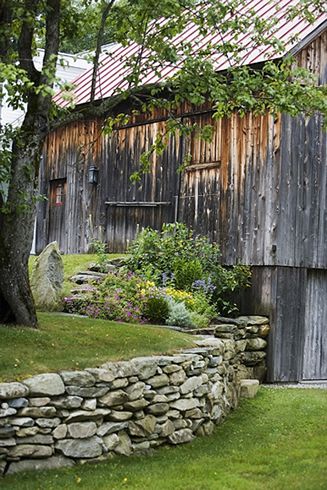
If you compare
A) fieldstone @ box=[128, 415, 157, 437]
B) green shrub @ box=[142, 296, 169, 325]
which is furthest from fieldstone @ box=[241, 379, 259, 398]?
fieldstone @ box=[128, 415, 157, 437]

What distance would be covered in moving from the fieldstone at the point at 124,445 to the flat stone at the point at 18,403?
1.35 metres

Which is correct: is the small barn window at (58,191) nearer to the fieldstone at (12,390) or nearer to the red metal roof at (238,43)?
the red metal roof at (238,43)

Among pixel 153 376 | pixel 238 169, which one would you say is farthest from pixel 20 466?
pixel 238 169

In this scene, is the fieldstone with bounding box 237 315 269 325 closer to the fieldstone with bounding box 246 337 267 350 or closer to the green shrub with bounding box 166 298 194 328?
the fieldstone with bounding box 246 337 267 350

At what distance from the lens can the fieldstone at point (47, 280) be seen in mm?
12961

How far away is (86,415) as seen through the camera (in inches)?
343

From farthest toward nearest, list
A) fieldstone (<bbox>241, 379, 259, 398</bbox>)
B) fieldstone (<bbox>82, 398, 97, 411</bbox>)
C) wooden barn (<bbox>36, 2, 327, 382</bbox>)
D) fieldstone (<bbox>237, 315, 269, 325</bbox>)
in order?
wooden barn (<bbox>36, 2, 327, 382</bbox>), fieldstone (<bbox>237, 315, 269, 325</bbox>), fieldstone (<bbox>241, 379, 259, 398</bbox>), fieldstone (<bbox>82, 398, 97, 411</bbox>)

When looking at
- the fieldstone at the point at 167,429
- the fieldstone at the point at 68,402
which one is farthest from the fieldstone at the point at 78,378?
the fieldstone at the point at 167,429

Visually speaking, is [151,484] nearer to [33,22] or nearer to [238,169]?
[33,22]

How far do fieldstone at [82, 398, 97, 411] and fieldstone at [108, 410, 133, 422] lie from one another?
310mm

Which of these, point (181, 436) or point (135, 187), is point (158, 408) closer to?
point (181, 436)

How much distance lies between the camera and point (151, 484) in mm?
8086

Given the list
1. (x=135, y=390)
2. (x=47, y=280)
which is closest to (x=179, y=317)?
(x=47, y=280)

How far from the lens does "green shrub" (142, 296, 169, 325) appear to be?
13133mm
